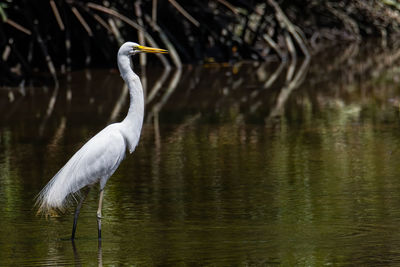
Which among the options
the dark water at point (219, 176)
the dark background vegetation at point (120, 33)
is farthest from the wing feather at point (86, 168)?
Result: the dark background vegetation at point (120, 33)

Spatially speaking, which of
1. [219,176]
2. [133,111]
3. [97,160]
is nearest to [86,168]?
[97,160]

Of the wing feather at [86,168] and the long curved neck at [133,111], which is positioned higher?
the long curved neck at [133,111]

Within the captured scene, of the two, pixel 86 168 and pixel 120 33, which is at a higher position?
pixel 120 33

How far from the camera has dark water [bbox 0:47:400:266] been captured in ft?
20.2

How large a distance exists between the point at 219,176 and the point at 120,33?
1247 cm

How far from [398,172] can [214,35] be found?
40.6ft

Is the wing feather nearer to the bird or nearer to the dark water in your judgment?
the bird

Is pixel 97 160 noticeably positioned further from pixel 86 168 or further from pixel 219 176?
pixel 219 176

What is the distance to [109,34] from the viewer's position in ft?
68.9

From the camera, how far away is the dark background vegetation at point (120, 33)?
18.5m

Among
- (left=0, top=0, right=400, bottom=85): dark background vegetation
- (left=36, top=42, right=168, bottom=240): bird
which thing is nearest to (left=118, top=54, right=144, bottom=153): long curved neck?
(left=36, top=42, right=168, bottom=240): bird

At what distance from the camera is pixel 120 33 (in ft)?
67.8

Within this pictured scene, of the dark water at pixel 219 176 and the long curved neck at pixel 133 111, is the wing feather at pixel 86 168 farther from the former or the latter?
the dark water at pixel 219 176

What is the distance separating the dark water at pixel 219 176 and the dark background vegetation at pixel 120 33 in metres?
2.63
